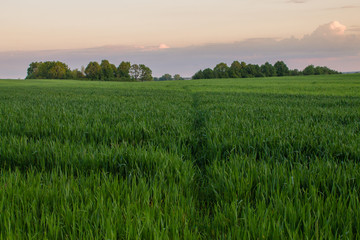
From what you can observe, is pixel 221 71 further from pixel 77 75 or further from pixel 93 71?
pixel 77 75

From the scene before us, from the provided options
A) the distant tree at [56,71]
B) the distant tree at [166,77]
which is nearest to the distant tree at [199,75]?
the distant tree at [56,71]

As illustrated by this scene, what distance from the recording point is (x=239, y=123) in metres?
5.07

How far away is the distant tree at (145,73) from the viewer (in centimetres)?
13612

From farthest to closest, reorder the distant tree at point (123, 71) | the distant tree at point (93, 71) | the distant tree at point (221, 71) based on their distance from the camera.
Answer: the distant tree at point (123, 71) → the distant tree at point (93, 71) → the distant tree at point (221, 71)

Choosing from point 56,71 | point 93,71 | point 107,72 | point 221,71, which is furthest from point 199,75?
point 56,71

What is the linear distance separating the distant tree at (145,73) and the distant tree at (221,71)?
39.2 m

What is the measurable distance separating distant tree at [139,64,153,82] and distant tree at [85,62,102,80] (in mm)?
28215

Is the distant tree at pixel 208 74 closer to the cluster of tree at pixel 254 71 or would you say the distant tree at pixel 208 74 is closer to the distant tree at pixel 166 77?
the cluster of tree at pixel 254 71

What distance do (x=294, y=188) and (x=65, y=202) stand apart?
5.89 ft

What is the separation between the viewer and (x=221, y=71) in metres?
107

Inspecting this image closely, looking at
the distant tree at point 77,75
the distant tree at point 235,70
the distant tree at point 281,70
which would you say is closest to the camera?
the distant tree at point 235,70

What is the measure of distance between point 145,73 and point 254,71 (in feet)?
197

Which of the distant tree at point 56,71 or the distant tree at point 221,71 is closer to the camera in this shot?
the distant tree at point 221,71

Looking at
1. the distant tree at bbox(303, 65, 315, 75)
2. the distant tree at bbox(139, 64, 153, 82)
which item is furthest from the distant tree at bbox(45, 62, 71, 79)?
the distant tree at bbox(303, 65, 315, 75)
